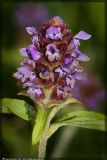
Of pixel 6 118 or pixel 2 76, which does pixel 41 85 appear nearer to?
pixel 6 118

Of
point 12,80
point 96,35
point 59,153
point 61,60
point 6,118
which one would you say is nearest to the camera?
point 61,60

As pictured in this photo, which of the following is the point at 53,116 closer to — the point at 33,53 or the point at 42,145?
the point at 42,145

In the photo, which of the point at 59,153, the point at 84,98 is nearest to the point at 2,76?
the point at 84,98

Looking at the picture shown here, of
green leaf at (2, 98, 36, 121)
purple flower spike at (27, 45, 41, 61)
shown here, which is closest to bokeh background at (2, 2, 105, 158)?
green leaf at (2, 98, 36, 121)

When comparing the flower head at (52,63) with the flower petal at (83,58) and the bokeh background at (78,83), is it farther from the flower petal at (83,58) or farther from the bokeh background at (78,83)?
the bokeh background at (78,83)

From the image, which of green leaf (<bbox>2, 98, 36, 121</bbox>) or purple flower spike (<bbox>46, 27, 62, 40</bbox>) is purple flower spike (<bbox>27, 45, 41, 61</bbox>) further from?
green leaf (<bbox>2, 98, 36, 121</bbox>)

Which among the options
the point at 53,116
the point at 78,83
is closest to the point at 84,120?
the point at 53,116

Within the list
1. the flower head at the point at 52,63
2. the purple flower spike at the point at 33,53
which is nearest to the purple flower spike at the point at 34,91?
the flower head at the point at 52,63
